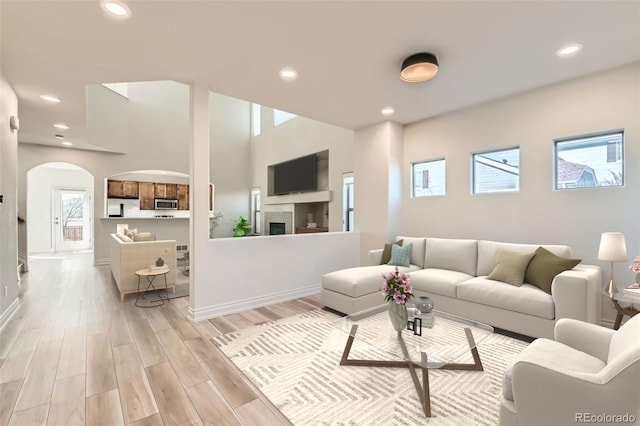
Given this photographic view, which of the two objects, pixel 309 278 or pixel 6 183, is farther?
pixel 309 278

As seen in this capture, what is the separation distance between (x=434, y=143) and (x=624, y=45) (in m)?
2.19

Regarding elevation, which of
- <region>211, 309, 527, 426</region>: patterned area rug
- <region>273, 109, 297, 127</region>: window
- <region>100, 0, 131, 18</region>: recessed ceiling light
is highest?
<region>273, 109, 297, 127</region>: window

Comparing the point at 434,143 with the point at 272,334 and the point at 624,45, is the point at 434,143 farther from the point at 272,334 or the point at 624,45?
the point at 272,334

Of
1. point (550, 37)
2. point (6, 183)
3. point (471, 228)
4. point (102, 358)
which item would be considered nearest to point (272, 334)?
point (102, 358)

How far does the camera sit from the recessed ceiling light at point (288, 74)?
2.96m

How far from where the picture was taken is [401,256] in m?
3.96

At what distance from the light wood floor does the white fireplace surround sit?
4.42 meters

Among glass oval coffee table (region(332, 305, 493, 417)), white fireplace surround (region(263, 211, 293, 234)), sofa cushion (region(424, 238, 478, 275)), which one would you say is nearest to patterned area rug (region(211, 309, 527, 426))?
glass oval coffee table (region(332, 305, 493, 417))

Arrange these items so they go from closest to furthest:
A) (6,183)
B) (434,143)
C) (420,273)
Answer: (6,183) < (420,273) < (434,143)

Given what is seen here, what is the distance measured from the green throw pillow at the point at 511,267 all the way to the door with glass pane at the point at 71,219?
1165cm

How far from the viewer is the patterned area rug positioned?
1679mm

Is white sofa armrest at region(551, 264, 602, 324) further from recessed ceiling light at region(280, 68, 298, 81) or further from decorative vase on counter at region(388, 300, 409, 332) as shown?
recessed ceiling light at region(280, 68, 298, 81)

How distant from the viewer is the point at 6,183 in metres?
3.13

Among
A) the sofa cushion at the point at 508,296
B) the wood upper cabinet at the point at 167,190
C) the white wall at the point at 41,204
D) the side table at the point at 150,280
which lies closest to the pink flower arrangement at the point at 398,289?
the sofa cushion at the point at 508,296
